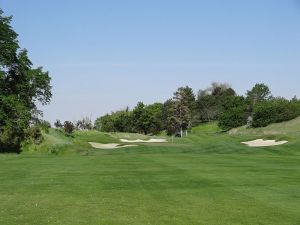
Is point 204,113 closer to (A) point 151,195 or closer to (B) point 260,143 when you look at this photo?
(B) point 260,143

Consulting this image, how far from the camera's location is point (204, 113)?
15725 cm

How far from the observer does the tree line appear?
10812cm

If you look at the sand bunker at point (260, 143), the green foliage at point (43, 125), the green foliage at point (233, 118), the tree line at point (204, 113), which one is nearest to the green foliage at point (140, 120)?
the tree line at point (204, 113)

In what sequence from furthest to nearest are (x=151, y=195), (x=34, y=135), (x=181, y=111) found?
(x=181, y=111)
(x=34, y=135)
(x=151, y=195)

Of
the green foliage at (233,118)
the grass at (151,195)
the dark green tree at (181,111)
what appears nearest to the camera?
the grass at (151,195)

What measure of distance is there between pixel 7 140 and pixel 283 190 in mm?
40237

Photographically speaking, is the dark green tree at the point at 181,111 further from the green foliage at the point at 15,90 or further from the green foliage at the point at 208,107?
the green foliage at the point at 15,90

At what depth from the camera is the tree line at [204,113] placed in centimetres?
10812

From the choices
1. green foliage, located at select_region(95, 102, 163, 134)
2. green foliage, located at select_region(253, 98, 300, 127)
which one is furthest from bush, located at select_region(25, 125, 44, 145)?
green foliage, located at select_region(95, 102, 163, 134)

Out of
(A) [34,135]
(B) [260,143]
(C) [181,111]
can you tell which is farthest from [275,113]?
(A) [34,135]

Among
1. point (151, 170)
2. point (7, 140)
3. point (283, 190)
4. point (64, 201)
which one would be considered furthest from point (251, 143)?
point (64, 201)

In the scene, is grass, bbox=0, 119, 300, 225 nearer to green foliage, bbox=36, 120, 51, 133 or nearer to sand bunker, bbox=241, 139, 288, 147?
green foliage, bbox=36, 120, 51, 133

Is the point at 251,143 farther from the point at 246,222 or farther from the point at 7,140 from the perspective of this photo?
the point at 246,222

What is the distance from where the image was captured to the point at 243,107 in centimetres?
12444
